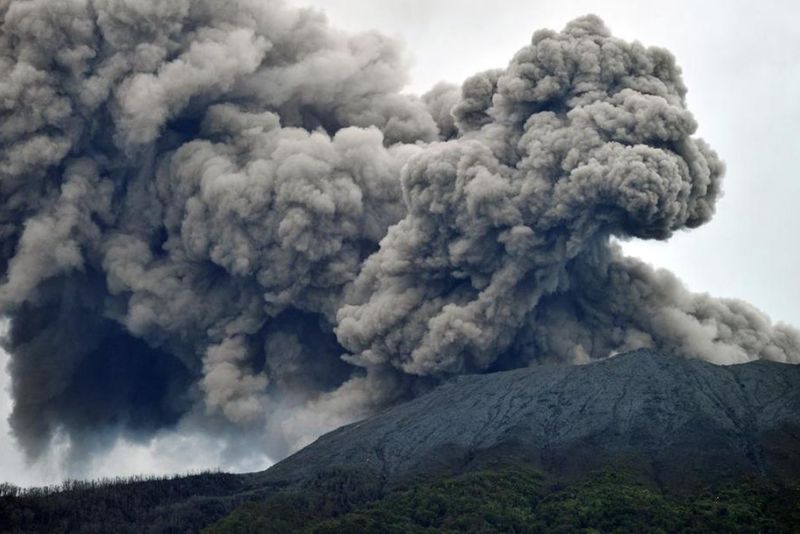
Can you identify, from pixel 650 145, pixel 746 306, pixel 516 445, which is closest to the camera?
pixel 516 445

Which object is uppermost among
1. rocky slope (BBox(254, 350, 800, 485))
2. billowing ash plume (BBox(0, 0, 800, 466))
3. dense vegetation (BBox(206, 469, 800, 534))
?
billowing ash plume (BBox(0, 0, 800, 466))

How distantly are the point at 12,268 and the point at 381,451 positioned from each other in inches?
766

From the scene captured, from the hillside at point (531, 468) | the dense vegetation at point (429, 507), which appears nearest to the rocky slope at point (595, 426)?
the hillside at point (531, 468)

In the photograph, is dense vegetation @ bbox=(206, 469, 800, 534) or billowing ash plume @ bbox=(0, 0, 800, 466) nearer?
dense vegetation @ bbox=(206, 469, 800, 534)

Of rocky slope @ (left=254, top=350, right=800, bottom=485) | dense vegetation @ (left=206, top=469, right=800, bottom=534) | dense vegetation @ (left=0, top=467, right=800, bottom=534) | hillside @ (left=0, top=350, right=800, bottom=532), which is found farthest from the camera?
rocky slope @ (left=254, top=350, right=800, bottom=485)

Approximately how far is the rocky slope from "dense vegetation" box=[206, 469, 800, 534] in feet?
6.65

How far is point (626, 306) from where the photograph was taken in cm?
7312

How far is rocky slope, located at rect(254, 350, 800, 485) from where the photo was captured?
210 ft

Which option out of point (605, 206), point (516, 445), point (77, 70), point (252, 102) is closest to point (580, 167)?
point (605, 206)

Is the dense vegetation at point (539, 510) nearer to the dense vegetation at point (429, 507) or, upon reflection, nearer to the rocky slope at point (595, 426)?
the dense vegetation at point (429, 507)

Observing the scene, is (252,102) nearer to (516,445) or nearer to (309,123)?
(309,123)

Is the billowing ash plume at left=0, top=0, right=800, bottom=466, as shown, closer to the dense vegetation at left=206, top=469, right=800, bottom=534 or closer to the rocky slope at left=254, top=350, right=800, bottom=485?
the rocky slope at left=254, top=350, right=800, bottom=485

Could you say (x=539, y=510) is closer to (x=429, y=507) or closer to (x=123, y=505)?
(x=429, y=507)

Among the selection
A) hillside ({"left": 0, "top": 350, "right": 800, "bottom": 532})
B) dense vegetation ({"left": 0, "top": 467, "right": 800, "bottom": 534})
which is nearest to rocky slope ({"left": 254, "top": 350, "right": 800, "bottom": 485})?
hillside ({"left": 0, "top": 350, "right": 800, "bottom": 532})
